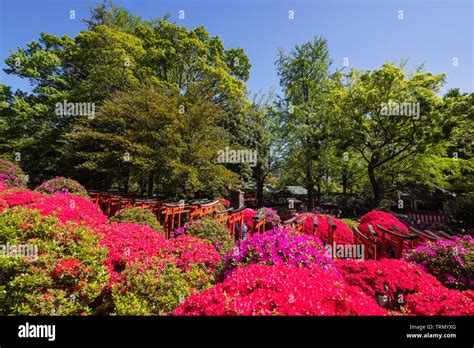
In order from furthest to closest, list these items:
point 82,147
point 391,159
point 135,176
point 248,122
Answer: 1. point 248,122
2. point 391,159
3. point 82,147
4. point 135,176

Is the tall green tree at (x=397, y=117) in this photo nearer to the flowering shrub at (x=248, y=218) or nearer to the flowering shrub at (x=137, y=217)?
the flowering shrub at (x=248, y=218)

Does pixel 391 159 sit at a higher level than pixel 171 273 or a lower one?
higher

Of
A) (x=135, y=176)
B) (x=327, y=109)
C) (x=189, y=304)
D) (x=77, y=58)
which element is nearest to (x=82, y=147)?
(x=135, y=176)

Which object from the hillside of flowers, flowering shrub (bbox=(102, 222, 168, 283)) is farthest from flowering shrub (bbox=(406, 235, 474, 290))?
flowering shrub (bbox=(102, 222, 168, 283))

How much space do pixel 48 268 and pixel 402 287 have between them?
4155 millimetres

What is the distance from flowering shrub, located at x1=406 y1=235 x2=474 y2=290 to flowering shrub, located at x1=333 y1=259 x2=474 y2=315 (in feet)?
1.93

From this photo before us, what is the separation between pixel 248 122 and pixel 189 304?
18.9m

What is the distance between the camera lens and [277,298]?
1.74 metres

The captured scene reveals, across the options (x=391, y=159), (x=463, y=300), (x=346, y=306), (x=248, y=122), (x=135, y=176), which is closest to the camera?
(x=346, y=306)

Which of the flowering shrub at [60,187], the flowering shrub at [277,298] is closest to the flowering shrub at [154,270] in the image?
the flowering shrub at [277,298]

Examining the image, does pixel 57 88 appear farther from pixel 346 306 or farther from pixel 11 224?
pixel 346 306

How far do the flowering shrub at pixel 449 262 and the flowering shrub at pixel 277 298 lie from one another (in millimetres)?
2366

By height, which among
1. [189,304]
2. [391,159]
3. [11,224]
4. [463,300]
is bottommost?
[463,300]

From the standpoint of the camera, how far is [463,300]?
2.08 metres
